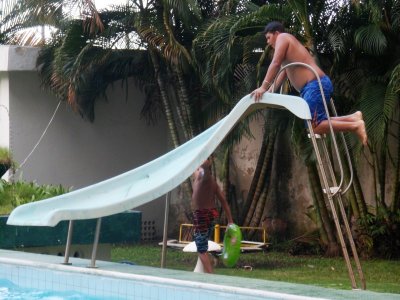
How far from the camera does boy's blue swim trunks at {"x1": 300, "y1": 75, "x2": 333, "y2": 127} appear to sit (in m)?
7.45

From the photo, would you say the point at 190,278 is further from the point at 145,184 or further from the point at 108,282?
the point at 145,184

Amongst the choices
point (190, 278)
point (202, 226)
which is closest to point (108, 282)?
point (190, 278)

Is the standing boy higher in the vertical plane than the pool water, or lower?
higher

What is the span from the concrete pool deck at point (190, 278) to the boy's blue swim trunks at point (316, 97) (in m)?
1.44

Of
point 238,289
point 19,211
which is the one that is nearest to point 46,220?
point 19,211

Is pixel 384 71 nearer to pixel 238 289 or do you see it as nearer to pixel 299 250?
pixel 299 250

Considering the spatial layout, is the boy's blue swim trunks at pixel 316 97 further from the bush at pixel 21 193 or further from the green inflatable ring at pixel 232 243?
the bush at pixel 21 193

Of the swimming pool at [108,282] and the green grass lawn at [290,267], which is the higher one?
the swimming pool at [108,282]

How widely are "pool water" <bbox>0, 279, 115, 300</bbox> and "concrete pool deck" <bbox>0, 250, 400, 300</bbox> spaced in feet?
0.72

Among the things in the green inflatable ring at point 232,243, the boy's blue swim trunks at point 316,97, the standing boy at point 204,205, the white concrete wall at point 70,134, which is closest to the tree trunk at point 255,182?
the white concrete wall at point 70,134

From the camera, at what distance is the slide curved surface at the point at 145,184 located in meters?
7.45

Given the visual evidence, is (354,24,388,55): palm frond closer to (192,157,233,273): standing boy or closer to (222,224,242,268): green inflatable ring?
(192,157,233,273): standing boy

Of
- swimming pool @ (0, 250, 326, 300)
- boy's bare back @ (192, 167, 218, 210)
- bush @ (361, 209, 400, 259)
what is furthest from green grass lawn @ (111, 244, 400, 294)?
swimming pool @ (0, 250, 326, 300)

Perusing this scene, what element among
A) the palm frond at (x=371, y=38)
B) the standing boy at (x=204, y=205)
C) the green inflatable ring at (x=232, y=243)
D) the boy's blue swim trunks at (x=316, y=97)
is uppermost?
the palm frond at (x=371, y=38)
